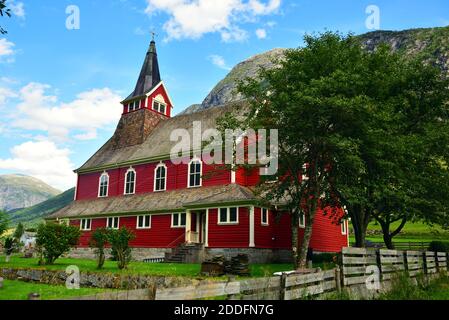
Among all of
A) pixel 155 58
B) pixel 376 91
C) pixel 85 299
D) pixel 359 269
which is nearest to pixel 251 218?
pixel 376 91

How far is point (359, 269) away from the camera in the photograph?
11.2m

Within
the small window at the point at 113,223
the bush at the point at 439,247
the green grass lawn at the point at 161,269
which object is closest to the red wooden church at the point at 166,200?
the small window at the point at 113,223

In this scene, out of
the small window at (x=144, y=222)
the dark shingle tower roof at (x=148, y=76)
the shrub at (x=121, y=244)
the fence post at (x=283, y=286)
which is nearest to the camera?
the fence post at (x=283, y=286)

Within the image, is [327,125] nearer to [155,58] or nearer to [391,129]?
[391,129]

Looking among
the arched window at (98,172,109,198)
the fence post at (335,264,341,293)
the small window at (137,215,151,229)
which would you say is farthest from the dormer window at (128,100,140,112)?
the fence post at (335,264,341,293)

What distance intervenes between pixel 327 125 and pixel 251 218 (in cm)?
907

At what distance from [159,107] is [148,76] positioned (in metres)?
3.92

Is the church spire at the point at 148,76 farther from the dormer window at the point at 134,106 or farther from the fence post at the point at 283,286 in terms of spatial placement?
the fence post at the point at 283,286

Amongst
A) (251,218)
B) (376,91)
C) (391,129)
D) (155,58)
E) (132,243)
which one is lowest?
(132,243)

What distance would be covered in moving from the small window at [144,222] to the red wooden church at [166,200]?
0.08 m

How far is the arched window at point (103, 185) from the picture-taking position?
125 feet
